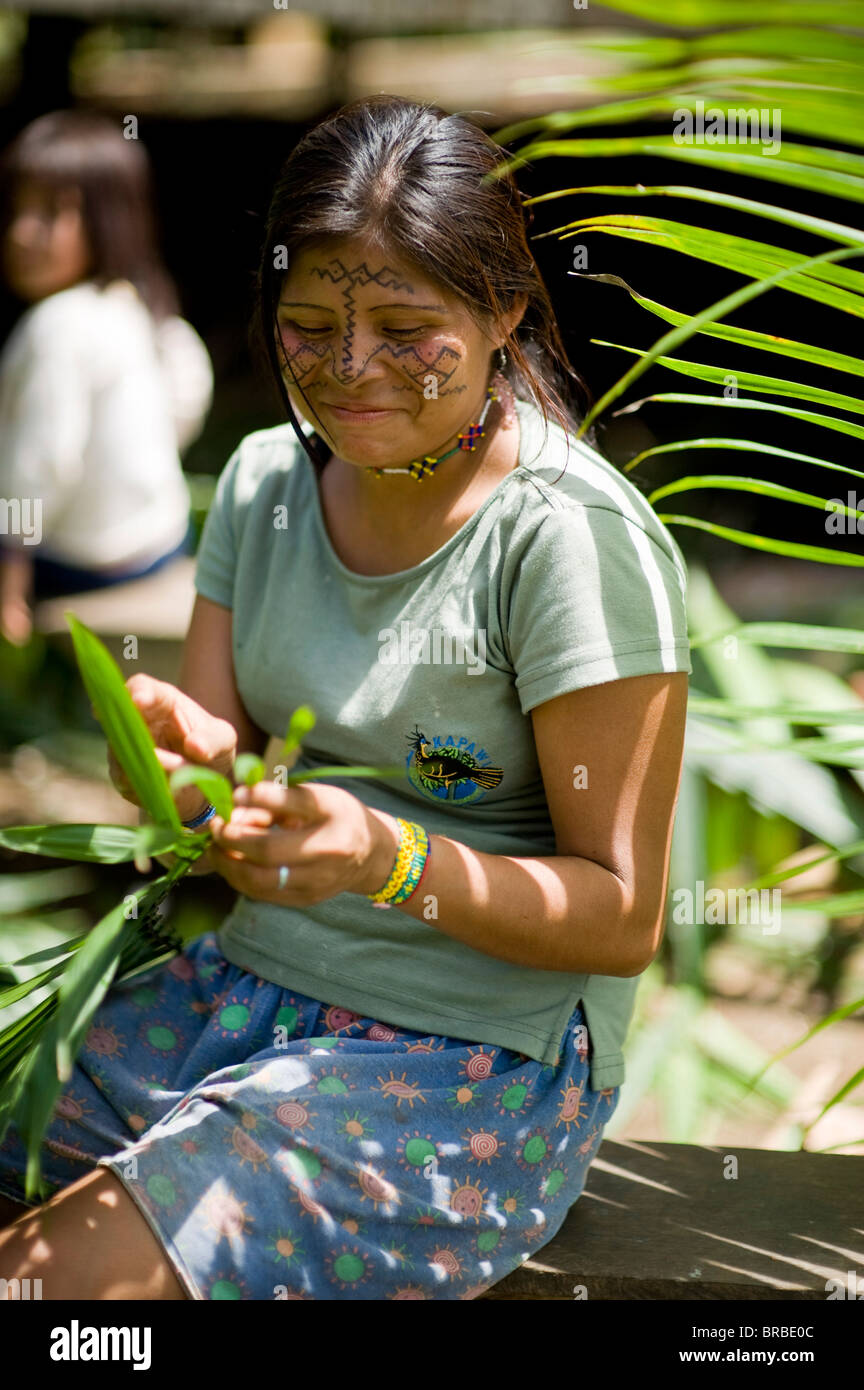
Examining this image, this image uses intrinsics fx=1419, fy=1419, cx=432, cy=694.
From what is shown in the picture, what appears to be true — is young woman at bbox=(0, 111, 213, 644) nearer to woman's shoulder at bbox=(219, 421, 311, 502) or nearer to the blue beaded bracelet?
woman's shoulder at bbox=(219, 421, 311, 502)

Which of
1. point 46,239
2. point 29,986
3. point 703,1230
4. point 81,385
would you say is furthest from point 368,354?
point 46,239

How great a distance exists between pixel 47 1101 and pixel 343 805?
0.25m

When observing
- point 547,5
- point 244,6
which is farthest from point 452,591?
point 244,6

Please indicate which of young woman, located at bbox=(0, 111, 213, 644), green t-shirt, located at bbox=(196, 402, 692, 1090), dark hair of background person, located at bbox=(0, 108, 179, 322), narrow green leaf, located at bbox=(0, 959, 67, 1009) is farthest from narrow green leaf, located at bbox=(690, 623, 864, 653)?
dark hair of background person, located at bbox=(0, 108, 179, 322)

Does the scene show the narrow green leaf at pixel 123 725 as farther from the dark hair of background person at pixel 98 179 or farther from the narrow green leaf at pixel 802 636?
the dark hair of background person at pixel 98 179

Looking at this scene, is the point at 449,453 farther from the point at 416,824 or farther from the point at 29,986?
the point at 29,986

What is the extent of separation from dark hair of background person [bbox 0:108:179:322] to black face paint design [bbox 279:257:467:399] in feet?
6.49

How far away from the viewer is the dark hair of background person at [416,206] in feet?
3.42

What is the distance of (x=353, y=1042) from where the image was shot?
1094 millimetres

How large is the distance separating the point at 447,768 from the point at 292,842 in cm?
29

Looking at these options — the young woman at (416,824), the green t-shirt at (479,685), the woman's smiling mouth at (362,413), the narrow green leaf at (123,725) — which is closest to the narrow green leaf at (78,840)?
the narrow green leaf at (123,725)

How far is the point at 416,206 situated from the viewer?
1.04 m

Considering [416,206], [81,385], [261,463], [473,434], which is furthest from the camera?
[81,385]
